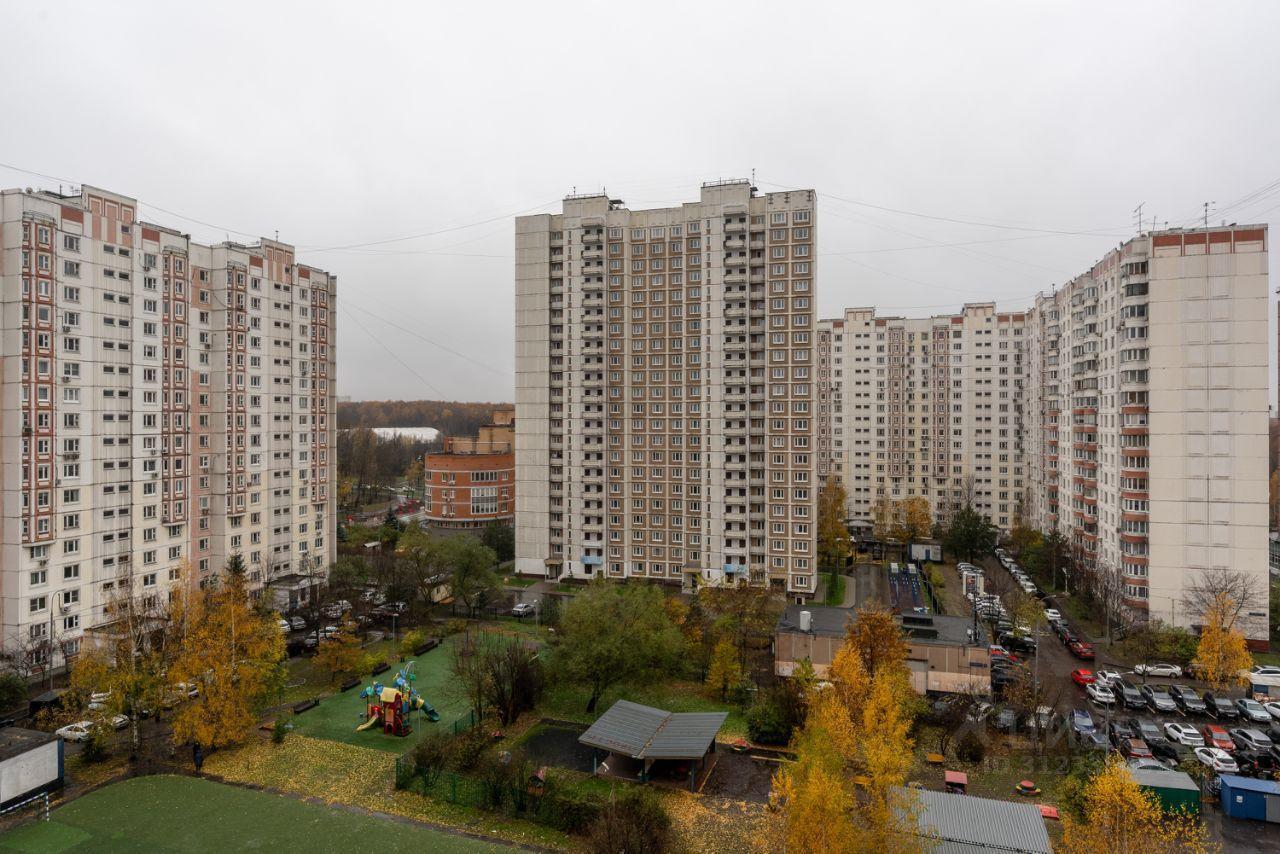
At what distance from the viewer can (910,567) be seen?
6925 cm

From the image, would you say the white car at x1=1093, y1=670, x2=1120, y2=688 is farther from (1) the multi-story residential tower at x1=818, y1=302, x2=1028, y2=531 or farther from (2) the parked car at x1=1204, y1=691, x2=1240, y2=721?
(1) the multi-story residential tower at x1=818, y1=302, x2=1028, y2=531

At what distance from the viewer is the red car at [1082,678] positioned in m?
38.6

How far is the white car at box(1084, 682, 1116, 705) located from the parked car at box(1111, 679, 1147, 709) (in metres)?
0.44

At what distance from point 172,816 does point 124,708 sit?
257 inches

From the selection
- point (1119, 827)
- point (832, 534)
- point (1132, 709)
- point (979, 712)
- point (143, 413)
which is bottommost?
point (1132, 709)

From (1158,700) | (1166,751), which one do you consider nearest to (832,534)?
(1158,700)

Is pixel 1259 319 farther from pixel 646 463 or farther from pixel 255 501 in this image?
pixel 255 501

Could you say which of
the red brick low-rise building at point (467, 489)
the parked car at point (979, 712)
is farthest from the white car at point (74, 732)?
the red brick low-rise building at point (467, 489)

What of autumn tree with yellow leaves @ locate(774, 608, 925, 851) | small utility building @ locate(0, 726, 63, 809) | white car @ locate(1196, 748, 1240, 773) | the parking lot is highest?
autumn tree with yellow leaves @ locate(774, 608, 925, 851)

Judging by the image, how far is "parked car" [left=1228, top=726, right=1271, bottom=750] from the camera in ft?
100

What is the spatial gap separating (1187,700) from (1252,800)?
39.5 ft

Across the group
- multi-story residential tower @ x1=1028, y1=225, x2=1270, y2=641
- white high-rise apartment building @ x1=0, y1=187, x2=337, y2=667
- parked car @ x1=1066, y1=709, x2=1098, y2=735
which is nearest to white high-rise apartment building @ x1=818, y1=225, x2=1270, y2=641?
multi-story residential tower @ x1=1028, y1=225, x2=1270, y2=641

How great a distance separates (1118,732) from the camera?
31.2 m

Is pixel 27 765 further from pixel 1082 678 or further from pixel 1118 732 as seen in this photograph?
pixel 1082 678
